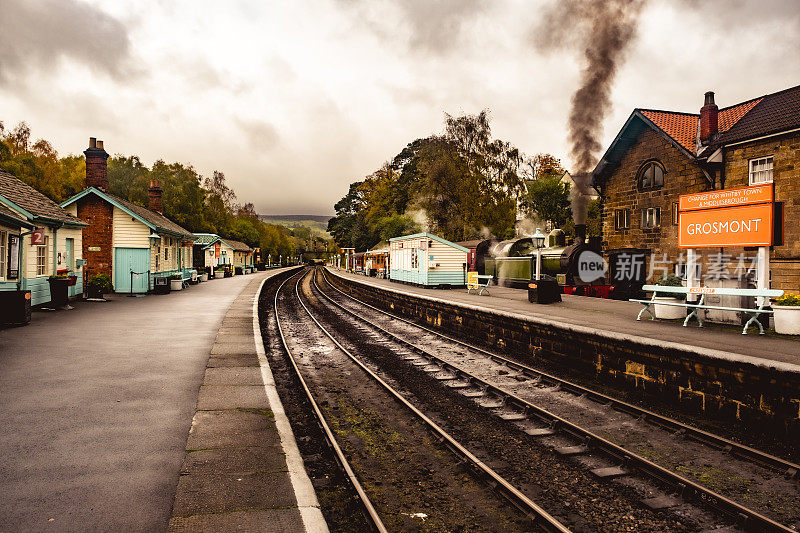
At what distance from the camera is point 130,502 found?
403 cm

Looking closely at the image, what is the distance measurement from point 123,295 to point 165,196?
36.1 m

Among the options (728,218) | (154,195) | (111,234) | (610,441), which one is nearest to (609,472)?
(610,441)

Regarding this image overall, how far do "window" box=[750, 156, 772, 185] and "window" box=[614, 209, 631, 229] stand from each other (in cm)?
617

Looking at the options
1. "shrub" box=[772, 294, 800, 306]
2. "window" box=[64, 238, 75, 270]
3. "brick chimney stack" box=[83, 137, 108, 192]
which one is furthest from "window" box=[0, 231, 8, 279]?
"shrub" box=[772, 294, 800, 306]

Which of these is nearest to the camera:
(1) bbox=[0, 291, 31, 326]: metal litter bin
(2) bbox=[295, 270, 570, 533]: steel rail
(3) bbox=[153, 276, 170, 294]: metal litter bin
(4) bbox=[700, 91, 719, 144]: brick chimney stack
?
(2) bbox=[295, 270, 570, 533]: steel rail

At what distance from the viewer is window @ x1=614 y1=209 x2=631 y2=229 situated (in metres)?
25.3

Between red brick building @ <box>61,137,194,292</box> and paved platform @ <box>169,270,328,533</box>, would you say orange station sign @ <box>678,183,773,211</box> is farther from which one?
red brick building @ <box>61,137,194,292</box>

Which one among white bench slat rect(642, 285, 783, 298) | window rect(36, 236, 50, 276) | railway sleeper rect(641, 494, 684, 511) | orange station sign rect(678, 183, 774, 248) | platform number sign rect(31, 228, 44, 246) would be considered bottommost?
railway sleeper rect(641, 494, 684, 511)

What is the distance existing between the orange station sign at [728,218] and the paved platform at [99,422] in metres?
10.7

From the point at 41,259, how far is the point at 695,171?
2637cm

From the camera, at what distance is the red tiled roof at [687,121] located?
22234 millimetres

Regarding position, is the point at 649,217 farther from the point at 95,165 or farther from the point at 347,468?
the point at 95,165

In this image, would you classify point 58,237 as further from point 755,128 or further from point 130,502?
point 755,128

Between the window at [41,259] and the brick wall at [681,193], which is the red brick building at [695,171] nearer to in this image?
the brick wall at [681,193]
